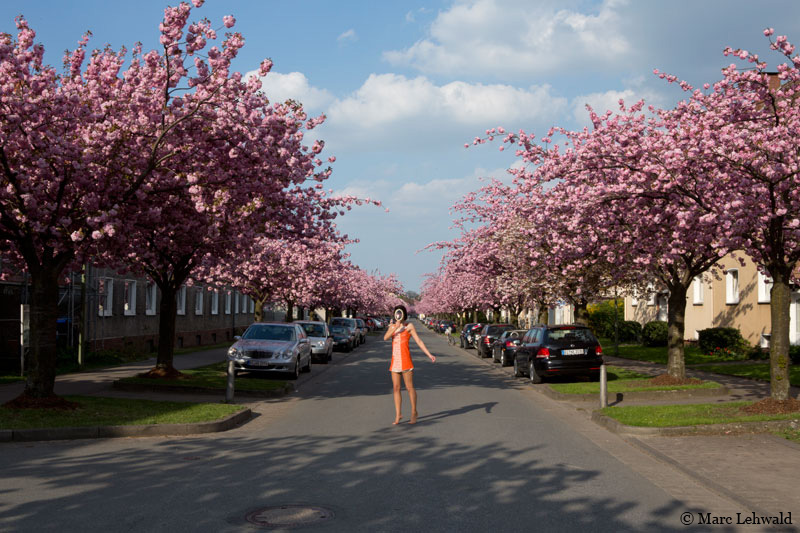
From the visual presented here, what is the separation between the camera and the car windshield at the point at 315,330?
3139cm

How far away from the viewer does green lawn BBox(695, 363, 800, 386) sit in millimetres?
21297

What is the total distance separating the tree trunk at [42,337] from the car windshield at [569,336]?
12036mm

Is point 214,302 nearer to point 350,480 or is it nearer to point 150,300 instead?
point 150,300

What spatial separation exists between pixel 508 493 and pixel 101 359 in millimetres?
22156

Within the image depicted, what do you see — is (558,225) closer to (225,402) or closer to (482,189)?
(225,402)

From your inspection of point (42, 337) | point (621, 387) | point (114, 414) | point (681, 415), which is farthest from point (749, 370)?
point (42, 337)

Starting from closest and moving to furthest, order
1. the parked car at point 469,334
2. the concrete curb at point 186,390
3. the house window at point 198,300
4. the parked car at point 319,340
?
the concrete curb at point 186,390, the parked car at point 319,340, the parked car at point 469,334, the house window at point 198,300

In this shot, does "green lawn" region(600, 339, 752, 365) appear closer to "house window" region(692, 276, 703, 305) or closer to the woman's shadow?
"house window" region(692, 276, 703, 305)

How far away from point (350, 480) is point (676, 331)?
12903 mm

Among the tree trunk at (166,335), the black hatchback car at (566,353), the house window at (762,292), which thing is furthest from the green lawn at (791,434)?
the house window at (762,292)

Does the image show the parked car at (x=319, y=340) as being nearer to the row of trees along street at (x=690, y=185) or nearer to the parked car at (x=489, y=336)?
the parked car at (x=489, y=336)

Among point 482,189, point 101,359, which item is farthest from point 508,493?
point 482,189

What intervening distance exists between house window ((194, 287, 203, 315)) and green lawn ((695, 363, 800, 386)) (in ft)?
97.0

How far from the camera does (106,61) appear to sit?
13.7m
